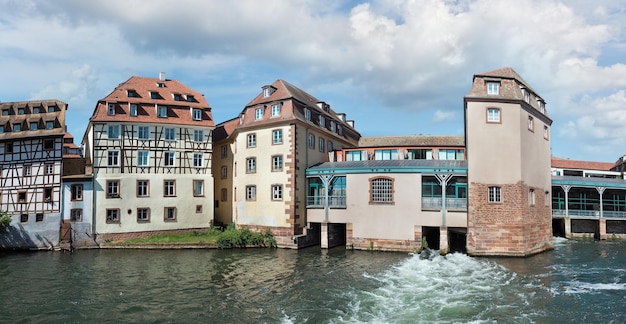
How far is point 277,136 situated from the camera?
35031 mm

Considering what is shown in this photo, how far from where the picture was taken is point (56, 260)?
28.2 metres

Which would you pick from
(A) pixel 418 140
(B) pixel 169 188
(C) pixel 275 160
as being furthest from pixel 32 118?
(A) pixel 418 140

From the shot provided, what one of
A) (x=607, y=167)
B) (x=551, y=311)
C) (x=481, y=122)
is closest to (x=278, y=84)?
(x=481, y=122)

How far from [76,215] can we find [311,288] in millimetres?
22715

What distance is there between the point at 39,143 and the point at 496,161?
3444cm

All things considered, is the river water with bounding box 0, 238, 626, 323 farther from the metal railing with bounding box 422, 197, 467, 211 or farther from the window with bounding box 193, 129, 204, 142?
the window with bounding box 193, 129, 204, 142

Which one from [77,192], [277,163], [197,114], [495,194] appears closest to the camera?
[495,194]

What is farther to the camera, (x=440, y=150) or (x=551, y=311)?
(x=440, y=150)

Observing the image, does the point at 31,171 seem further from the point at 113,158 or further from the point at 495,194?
the point at 495,194

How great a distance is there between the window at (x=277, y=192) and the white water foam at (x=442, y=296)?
1235cm

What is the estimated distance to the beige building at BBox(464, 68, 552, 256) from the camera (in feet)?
92.4

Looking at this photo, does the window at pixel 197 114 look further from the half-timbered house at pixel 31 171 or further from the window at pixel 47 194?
the window at pixel 47 194

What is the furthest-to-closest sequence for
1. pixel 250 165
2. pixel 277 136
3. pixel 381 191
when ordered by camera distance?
pixel 250 165
pixel 277 136
pixel 381 191

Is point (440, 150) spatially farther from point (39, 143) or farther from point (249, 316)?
point (39, 143)
